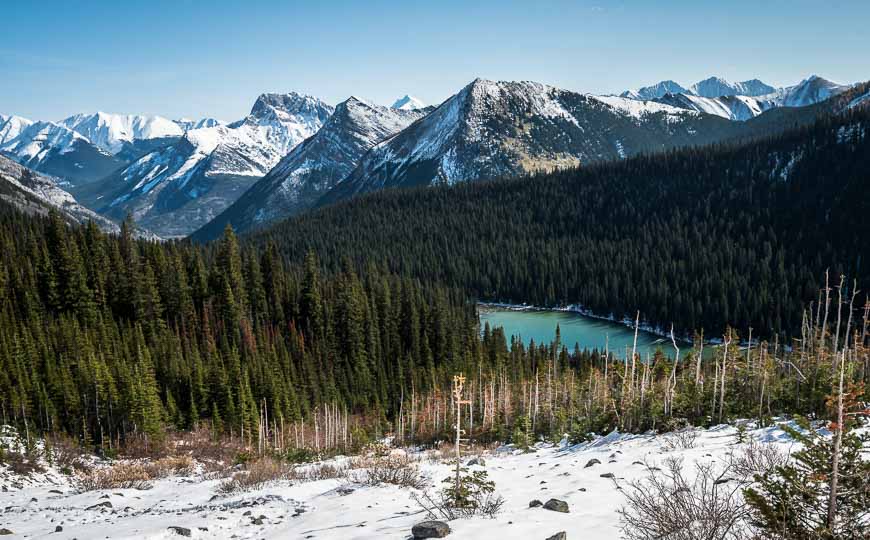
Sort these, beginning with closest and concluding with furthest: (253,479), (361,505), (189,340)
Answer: (361,505) < (253,479) < (189,340)

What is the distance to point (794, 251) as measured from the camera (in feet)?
556

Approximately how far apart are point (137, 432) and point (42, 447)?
1348cm

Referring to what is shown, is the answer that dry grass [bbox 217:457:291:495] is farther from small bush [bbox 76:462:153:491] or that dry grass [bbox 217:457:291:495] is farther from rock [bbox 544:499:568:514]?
rock [bbox 544:499:568:514]

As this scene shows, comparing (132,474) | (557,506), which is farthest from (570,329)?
(557,506)

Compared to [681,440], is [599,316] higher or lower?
lower

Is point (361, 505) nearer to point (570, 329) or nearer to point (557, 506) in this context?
point (557, 506)

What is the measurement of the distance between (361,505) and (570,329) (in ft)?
501

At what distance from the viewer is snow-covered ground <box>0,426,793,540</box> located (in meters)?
14.6

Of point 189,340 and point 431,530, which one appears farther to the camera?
point 189,340

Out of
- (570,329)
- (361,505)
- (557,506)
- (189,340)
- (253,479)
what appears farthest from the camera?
(570,329)

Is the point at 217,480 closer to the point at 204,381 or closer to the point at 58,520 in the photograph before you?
the point at 58,520

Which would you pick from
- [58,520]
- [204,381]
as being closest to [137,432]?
[204,381]

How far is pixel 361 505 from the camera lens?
1906 centimetres

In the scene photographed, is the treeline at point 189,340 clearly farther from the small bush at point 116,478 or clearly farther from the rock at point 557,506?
the rock at point 557,506
